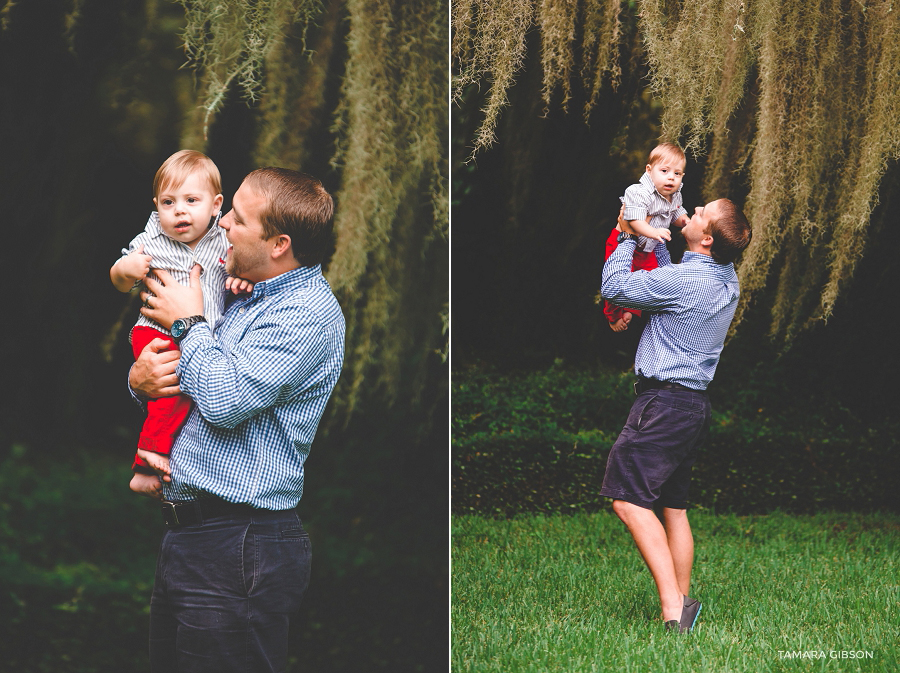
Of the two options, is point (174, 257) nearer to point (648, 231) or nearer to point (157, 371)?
point (157, 371)

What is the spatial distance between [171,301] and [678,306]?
151 centimetres

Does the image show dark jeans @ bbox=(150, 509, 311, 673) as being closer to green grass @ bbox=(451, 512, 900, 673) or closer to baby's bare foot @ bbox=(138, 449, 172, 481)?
baby's bare foot @ bbox=(138, 449, 172, 481)

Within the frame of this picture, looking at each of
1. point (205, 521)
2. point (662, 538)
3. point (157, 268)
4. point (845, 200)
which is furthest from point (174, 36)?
point (845, 200)

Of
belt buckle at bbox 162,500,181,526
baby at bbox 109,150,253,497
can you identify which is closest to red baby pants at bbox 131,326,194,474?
baby at bbox 109,150,253,497

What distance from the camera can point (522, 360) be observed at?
4441 millimetres

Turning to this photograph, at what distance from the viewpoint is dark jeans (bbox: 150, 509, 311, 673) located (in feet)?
5.20

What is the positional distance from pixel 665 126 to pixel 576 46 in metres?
0.52

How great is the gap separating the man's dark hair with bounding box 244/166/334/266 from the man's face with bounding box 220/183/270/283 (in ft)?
0.05

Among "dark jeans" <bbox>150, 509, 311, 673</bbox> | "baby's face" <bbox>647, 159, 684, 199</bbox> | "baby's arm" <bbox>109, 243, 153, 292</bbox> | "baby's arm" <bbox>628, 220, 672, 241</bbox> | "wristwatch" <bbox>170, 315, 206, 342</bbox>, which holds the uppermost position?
"baby's face" <bbox>647, 159, 684, 199</bbox>

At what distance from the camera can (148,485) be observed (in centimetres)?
175

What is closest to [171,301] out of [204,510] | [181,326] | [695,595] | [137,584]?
[181,326]

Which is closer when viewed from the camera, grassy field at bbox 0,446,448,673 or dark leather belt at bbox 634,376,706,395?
dark leather belt at bbox 634,376,706,395

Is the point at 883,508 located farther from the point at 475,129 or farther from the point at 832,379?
the point at 475,129

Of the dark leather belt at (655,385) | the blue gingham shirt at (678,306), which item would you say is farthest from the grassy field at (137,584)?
the blue gingham shirt at (678,306)
